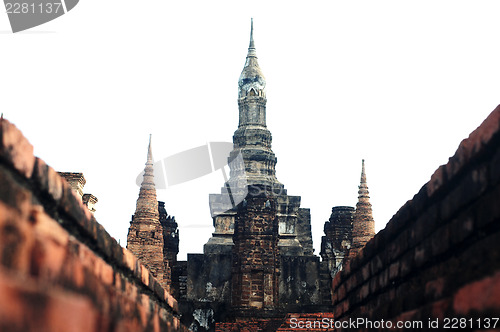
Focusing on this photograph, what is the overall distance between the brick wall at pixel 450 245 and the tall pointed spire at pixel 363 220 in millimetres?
12669

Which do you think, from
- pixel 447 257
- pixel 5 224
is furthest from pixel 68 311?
pixel 447 257

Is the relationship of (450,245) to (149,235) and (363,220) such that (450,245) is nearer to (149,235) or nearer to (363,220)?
(149,235)

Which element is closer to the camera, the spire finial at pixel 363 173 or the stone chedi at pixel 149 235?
the stone chedi at pixel 149 235

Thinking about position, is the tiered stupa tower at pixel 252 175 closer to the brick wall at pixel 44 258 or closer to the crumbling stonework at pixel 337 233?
the crumbling stonework at pixel 337 233

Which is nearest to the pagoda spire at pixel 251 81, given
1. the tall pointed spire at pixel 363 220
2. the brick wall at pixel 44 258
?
the tall pointed spire at pixel 363 220

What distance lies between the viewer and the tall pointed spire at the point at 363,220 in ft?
54.9

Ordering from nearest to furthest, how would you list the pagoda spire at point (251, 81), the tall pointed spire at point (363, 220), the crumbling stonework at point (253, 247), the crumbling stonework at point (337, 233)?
the crumbling stonework at point (253, 247), the tall pointed spire at point (363, 220), the crumbling stonework at point (337, 233), the pagoda spire at point (251, 81)

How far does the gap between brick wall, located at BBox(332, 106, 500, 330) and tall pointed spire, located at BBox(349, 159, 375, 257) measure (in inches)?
499

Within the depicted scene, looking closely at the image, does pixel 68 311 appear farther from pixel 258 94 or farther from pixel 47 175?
pixel 258 94

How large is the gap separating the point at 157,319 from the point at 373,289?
1290 millimetres

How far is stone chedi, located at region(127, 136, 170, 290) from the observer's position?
15.4 metres

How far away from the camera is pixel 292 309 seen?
15.6 meters

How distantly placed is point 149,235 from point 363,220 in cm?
546

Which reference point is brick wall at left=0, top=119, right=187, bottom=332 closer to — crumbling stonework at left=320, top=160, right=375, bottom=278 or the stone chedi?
the stone chedi
